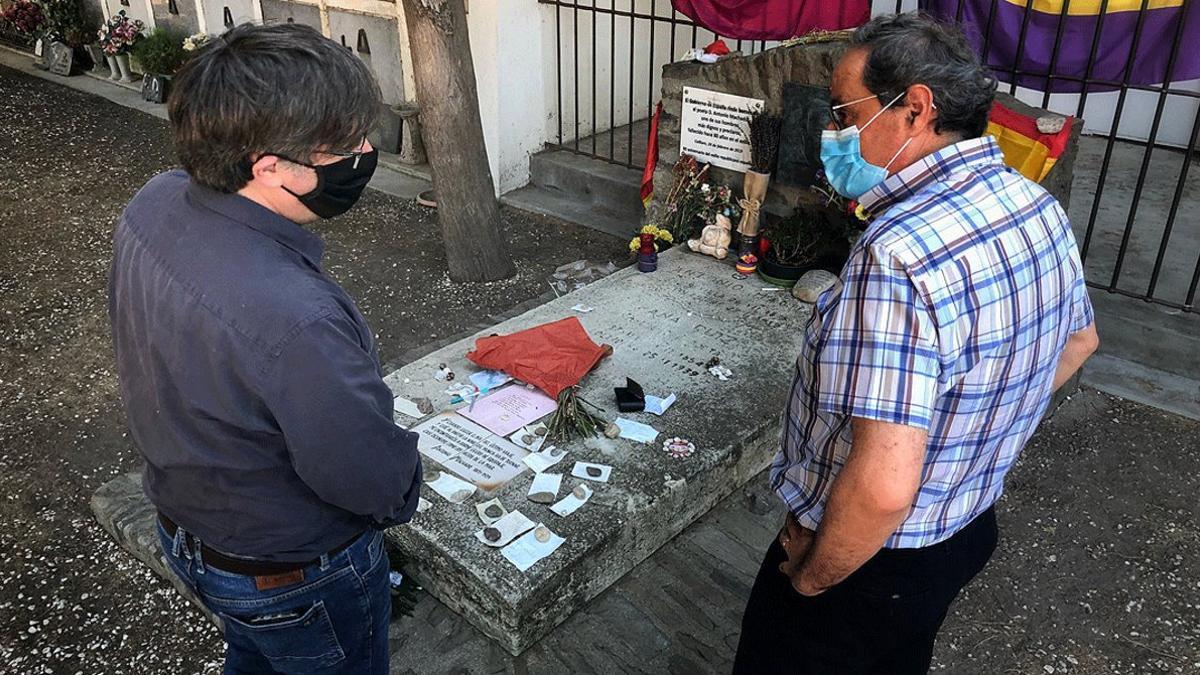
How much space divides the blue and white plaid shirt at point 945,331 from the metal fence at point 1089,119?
10.4 feet

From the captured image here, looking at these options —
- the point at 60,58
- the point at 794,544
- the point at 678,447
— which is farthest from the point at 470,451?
the point at 60,58

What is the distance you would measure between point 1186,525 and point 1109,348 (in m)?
1.42

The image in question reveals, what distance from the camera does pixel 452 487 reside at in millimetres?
3332

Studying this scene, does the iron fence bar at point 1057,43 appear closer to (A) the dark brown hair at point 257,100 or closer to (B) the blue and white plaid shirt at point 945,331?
(B) the blue and white plaid shirt at point 945,331

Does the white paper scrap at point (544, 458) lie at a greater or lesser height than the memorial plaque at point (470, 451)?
greater

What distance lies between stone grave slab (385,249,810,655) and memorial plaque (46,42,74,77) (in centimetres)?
1019

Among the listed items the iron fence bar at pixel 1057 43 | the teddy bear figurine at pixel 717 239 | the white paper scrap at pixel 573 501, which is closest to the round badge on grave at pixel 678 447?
the white paper scrap at pixel 573 501

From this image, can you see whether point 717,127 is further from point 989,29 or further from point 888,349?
point 888,349

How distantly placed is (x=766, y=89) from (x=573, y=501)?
3142 millimetres

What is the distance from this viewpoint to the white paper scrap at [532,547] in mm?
3000

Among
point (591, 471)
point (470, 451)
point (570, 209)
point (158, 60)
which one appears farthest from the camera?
point (158, 60)

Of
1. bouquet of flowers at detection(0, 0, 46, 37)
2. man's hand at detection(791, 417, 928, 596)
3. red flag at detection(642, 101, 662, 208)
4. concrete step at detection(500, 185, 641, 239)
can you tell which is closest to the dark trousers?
man's hand at detection(791, 417, 928, 596)

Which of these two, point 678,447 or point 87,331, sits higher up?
point 678,447

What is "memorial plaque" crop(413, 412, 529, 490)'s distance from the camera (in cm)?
341
